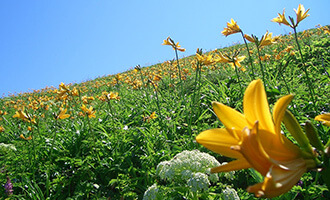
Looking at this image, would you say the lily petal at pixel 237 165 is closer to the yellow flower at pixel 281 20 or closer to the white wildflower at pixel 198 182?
the white wildflower at pixel 198 182

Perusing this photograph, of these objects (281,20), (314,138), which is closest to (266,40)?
(281,20)

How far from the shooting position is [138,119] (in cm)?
424

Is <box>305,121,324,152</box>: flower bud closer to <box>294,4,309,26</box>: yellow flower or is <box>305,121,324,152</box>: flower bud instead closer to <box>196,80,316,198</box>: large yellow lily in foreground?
<box>196,80,316,198</box>: large yellow lily in foreground

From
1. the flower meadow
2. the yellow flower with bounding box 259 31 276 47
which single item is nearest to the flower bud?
the flower meadow

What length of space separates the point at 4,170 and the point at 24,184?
649mm

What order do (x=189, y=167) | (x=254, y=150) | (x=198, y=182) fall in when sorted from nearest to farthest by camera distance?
(x=254, y=150) → (x=198, y=182) → (x=189, y=167)

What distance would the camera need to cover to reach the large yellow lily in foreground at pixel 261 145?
1.50ft

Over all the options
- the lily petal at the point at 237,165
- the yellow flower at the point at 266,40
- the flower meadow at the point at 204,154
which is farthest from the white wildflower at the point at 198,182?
the yellow flower at the point at 266,40

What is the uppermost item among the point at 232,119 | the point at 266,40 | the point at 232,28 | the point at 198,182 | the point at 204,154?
the point at 232,28

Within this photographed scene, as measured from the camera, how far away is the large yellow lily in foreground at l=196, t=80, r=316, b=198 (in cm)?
46

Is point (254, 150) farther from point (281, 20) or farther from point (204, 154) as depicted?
point (281, 20)

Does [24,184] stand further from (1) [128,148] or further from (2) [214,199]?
(2) [214,199]

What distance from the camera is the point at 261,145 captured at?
1.55ft

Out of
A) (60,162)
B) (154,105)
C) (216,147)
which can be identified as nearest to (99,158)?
(60,162)
